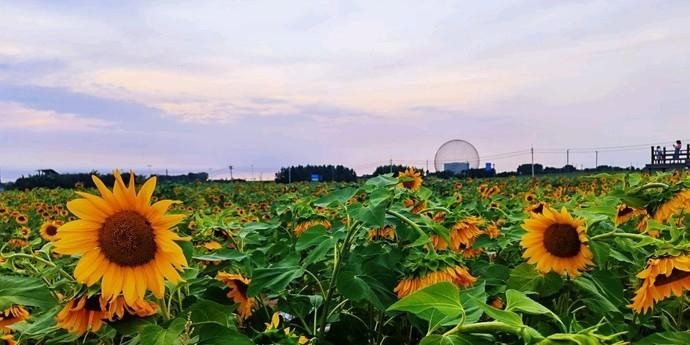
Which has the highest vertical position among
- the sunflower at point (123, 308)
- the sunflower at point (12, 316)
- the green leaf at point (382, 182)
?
the green leaf at point (382, 182)

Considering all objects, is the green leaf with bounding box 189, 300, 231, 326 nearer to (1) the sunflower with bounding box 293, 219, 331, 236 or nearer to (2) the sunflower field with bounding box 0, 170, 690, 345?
(2) the sunflower field with bounding box 0, 170, 690, 345

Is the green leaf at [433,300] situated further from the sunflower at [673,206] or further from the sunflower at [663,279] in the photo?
the sunflower at [673,206]

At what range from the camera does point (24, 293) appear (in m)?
1.09

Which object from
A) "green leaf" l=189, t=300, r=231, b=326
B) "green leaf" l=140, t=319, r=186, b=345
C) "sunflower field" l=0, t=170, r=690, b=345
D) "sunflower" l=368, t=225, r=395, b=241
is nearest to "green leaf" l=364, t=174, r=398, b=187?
"sunflower field" l=0, t=170, r=690, b=345

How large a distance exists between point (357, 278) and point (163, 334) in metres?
0.42

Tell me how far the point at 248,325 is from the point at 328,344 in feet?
0.71

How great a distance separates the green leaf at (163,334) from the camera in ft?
3.13

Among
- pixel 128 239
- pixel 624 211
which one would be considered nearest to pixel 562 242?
Answer: pixel 624 211

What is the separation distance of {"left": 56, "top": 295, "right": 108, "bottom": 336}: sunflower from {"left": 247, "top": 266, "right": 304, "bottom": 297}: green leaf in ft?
1.04

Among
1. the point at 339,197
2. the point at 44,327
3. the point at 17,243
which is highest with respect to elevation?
the point at 339,197

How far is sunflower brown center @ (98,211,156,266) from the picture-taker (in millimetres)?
1034

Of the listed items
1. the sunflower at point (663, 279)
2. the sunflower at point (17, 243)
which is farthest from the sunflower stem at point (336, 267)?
the sunflower at point (17, 243)

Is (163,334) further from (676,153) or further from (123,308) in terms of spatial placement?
(676,153)

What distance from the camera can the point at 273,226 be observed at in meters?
1.87
